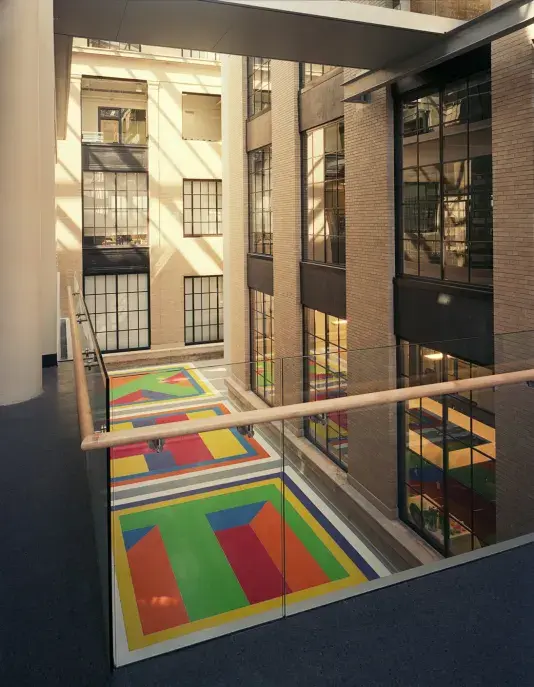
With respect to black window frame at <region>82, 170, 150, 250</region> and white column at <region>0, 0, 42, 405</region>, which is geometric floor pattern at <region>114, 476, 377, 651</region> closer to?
white column at <region>0, 0, 42, 405</region>

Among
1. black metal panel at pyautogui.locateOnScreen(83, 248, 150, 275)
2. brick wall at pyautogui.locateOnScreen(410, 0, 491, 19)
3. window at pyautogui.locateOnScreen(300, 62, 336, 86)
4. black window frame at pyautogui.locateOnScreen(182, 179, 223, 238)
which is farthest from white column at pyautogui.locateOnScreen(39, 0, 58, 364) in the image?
black window frame at pyautogui.locateOnScreen(182, 179, 223, 238)

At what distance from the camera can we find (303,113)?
673 inches

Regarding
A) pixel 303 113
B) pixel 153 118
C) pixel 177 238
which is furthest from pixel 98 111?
pixel 303 113

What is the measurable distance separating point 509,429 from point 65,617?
5.28 m

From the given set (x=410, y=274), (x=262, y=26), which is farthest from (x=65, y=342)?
(x=410, y=274)

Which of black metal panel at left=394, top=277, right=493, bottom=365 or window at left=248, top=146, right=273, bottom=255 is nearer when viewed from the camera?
black metal panel at left=394, top=277, right=493, bottom=365

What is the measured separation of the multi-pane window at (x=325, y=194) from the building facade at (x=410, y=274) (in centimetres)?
5

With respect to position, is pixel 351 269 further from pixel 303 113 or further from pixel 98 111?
pixel 98 111

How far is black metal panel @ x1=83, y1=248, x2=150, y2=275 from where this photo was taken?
26266 mm

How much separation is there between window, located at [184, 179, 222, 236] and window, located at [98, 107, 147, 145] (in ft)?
8.99

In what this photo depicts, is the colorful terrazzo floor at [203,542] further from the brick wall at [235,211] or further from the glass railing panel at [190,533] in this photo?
the brick wall at [235,211]

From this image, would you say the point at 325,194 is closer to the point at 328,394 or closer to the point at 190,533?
the point at 328,394

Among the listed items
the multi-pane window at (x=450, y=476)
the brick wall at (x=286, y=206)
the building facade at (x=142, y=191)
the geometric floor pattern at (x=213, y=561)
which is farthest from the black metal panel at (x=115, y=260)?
the geometric floor pattern at (x=213, y=561)

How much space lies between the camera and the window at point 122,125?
1061 inches
